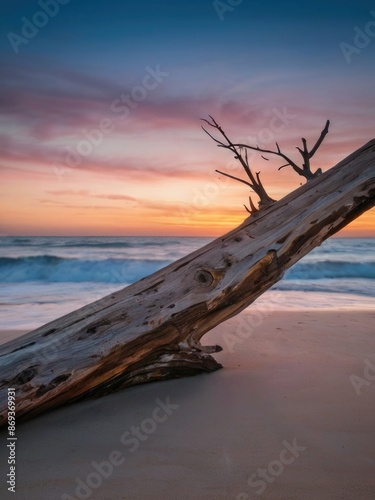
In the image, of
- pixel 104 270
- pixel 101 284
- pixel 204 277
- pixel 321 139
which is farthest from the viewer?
pixel 104 270

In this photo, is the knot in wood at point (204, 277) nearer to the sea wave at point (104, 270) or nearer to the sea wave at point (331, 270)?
the sea wave at point (104, 270)

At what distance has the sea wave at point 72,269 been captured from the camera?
65.6ft

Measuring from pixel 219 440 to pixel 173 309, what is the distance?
35.6 inches

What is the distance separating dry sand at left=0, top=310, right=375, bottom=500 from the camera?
217 cm

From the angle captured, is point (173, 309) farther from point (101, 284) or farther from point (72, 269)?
point (72, 269)

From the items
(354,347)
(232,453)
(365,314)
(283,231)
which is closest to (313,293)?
(365,314)

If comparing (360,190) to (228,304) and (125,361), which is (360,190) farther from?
(125,361)

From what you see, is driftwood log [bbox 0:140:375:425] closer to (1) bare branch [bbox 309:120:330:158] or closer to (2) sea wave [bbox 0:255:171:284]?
(1) bare branch [bbox 309:120:330:158]

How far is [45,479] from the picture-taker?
2.25 metres

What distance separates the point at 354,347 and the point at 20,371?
11.2 ft

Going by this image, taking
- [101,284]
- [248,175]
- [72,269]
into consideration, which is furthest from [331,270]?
[248,175]

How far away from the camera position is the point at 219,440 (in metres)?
2.61

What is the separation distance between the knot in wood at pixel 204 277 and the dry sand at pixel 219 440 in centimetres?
85

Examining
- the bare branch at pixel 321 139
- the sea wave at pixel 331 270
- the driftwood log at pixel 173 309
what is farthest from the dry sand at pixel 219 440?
the sea wave at pixel 331 270
